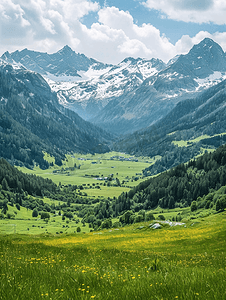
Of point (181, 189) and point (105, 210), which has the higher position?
point (181, 189)

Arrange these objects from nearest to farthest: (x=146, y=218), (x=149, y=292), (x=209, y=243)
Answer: (x=149, y=292) → (x=209, y=243) → (x=146, y=218)

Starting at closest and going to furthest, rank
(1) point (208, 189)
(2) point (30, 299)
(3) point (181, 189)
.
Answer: (2) point (30, 299) < (1) point (208, 189) < (3) point (181, 189)

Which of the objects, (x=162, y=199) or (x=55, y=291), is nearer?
(x=55, y=291)

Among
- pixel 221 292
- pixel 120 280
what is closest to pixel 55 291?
pixel 120 280

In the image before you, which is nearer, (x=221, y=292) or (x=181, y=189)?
(x=221, y=292)

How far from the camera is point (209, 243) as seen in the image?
43.6 m

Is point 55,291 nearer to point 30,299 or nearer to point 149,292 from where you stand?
point 30,299

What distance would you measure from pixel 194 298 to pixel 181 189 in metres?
196

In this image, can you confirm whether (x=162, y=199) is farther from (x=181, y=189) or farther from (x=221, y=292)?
(x=221, y=292)

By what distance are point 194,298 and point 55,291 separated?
373 centimetres

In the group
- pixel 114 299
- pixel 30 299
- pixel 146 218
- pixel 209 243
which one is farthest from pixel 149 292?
pixel 146 218

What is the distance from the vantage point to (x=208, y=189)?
18025 centimetres

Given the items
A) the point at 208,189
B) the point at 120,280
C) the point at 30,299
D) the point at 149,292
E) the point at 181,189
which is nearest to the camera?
the point at 30,299

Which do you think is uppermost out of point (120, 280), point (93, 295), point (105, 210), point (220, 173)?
point (93, 295)
